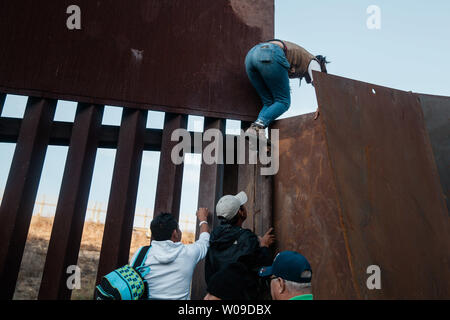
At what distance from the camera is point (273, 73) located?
328 centimetres

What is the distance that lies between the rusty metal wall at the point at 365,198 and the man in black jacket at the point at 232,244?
1.88 feet

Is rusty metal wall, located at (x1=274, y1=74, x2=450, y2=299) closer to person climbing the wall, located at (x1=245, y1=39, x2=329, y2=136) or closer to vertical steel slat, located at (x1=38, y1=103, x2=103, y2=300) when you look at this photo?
person climbing the wall, located at (x1=245, y1=39, x2=329, y2=136)

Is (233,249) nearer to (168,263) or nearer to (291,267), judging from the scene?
(168,263)

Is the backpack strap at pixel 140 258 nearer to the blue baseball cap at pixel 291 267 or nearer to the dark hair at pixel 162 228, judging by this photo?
the dark hair at pixel 162 228

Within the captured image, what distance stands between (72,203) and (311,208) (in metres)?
2.37

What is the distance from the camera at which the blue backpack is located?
203 cm

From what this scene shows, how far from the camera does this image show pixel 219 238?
2.58m

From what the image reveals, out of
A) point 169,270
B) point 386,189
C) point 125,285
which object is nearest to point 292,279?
point 169,270

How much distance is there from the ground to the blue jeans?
1153 centimetres

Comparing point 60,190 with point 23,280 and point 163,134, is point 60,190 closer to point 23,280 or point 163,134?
point 163,134

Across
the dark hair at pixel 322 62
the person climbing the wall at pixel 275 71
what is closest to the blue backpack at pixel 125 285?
the person climbing the wall at pixel 275 71

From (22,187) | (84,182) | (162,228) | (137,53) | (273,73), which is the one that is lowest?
(162,228)

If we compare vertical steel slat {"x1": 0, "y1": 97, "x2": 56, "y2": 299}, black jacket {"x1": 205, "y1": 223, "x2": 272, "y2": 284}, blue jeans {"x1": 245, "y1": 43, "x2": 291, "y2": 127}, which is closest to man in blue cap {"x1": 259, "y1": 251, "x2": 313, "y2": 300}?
black jacket {"x1": 205, "y1": 223, "x2": 272, "y2": 284}
